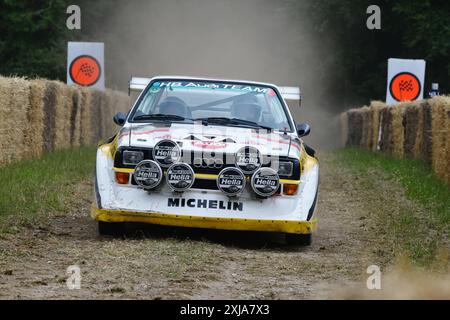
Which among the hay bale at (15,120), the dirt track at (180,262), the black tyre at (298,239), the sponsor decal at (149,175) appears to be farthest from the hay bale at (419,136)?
the sponsor decal at (149,175)

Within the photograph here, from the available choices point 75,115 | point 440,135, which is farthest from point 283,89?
point 75,115

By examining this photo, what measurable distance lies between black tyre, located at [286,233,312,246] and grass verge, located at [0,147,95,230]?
2843 millimetres

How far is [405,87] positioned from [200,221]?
16.7 meters

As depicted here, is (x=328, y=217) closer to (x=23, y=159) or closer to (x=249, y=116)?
(x=249, y=116)

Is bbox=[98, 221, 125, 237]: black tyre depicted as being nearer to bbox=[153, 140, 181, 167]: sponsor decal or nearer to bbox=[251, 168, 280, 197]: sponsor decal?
bbox=[153, 140, 181, 167]: sponsor decal

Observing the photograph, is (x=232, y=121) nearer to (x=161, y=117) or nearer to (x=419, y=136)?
(x=161, y=117)

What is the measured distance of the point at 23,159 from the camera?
60.1 ft

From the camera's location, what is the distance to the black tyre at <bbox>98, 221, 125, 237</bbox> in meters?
10.3

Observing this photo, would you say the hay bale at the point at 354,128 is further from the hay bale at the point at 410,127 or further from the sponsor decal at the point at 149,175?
the sponsor decal at the point at 149,175

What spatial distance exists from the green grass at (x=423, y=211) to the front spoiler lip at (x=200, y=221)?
1.11 meters

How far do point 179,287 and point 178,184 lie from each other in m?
2.55

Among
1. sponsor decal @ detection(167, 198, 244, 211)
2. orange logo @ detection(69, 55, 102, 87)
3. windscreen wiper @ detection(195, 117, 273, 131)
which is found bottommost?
sponsor decal @ detection(167, 198, 244, 211)

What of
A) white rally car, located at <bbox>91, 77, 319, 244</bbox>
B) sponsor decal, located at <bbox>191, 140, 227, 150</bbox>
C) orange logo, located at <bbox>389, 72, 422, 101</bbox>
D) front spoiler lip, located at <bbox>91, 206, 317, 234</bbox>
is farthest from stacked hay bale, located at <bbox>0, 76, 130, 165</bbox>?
orange logo, located at <bbox>389, 72, 422, 101</bbox>

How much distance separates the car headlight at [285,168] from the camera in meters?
10.2
